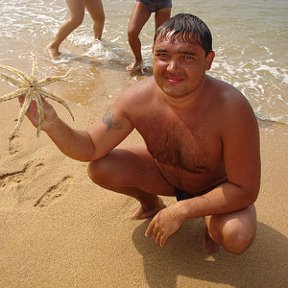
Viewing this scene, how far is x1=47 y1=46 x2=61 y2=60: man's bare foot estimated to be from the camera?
5.43 metres

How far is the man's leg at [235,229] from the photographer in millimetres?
2217

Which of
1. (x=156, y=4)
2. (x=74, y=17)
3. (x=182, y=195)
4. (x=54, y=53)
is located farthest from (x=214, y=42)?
(x=182, y=195)

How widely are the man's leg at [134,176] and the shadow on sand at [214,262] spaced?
8.0 inches

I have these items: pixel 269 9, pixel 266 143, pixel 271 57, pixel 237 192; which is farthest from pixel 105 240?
pixel 269 9

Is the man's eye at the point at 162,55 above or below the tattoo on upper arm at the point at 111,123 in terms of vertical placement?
above

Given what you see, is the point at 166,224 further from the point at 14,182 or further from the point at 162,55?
the point at 14,182

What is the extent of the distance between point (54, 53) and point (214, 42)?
2352 mm

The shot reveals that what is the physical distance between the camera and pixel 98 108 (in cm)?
423

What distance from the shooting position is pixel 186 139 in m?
2.31

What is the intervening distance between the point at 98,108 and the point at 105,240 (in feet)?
6.27

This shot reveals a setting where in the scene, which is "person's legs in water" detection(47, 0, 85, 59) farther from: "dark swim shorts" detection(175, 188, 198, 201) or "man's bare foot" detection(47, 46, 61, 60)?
"dark swim shorts" detection(175, 188, 198, 201)

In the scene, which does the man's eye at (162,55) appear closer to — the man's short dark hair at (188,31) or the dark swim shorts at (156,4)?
the man's short dark hair at (188,31)

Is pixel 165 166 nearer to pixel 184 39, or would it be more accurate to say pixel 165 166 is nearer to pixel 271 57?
pixel 184 39

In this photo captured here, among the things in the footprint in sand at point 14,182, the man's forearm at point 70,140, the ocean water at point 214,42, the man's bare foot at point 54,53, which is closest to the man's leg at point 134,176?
the man's forearm at point 70,140
